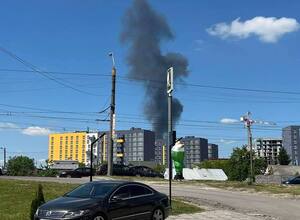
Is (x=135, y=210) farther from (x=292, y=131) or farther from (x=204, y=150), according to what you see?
(x=204, y=150)

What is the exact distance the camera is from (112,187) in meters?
15.1

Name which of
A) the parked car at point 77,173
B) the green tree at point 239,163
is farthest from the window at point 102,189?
the green tree at point 239,163

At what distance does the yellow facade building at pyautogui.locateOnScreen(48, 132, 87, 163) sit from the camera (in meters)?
141

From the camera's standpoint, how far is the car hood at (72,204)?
13.7 meters

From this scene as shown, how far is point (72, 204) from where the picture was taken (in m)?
13.9

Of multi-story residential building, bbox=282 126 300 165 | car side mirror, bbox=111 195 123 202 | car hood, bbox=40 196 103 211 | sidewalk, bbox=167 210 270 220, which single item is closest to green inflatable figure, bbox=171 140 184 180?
sidewalk, bbox=167 210 270 220

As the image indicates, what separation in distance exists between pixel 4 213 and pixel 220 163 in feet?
442

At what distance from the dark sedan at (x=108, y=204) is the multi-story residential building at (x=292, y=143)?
138563 millimetres

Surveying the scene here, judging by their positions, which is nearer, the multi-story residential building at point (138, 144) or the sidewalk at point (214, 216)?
the sidewalk at point (214, 216)

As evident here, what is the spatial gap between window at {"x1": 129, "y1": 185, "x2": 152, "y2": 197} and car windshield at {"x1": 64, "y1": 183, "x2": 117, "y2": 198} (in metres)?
0.65

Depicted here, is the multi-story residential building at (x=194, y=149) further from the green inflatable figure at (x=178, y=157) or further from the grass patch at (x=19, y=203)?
the grass patch at (x=19, y=203)

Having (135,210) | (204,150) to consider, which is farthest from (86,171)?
(204,150)

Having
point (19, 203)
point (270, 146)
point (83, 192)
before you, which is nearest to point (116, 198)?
point (83, 192)

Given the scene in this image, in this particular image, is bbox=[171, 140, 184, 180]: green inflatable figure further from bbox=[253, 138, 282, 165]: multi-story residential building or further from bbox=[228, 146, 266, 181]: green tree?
bbox=[253, 138, 282, 165]: multi-story residential building
